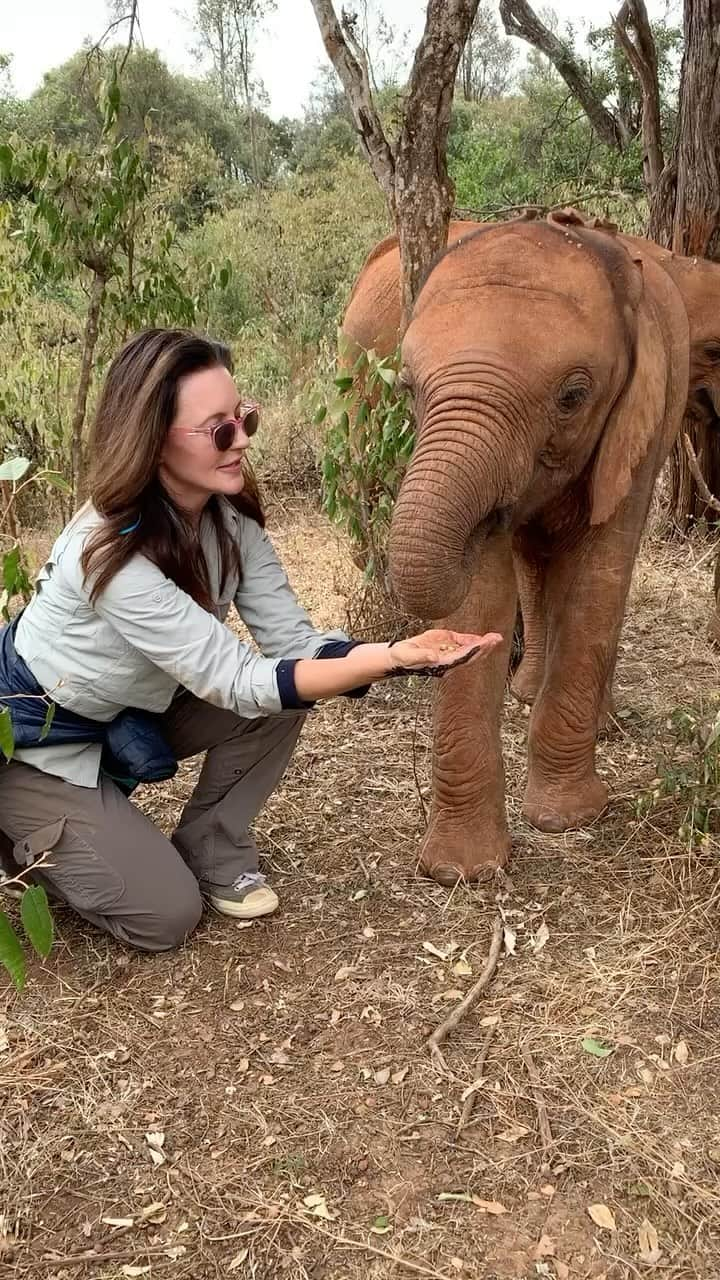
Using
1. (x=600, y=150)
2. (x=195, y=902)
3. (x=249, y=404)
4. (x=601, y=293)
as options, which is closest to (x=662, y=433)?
(x=601, y=293)

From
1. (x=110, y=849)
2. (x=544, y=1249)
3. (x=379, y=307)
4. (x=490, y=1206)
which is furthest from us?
(x=379, y=307)

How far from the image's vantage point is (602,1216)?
2387 millimetres

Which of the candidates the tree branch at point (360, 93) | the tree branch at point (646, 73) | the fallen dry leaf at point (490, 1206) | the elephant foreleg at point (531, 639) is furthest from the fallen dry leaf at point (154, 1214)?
the tree branch at point (646, 73)

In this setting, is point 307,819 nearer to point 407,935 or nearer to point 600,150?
point 407,935

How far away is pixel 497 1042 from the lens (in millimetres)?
2941

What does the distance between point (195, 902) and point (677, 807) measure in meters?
1.67

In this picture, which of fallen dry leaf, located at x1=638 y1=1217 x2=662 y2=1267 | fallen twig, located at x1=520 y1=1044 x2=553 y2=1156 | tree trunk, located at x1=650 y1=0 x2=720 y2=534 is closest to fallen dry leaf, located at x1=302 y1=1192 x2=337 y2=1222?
fallen twig, located at x1=520 y1=1044 x2=553 y2=1156

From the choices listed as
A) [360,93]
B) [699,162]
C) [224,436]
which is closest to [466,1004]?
[224,436]

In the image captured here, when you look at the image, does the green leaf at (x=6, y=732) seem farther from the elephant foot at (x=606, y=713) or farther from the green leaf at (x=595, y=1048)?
the elephant foot at (x=606, y=713)

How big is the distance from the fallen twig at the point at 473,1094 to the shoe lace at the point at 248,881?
2.96 feet

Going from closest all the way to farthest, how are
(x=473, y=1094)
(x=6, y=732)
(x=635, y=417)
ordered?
(x=6, y=732)
(x=473, y=1094)
(x=635, y=417)

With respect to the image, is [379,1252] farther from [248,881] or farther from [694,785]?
[694,785]

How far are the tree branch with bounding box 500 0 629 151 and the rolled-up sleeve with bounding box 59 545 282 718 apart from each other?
755 cm

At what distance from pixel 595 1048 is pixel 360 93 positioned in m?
3.42
